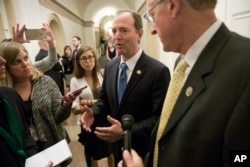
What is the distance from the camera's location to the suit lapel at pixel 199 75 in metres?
0.68

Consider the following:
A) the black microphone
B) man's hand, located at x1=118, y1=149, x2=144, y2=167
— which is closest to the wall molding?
the black microphone

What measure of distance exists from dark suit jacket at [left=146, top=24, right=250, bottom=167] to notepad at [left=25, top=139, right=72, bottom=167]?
800 mm

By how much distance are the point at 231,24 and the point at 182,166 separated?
187 cm

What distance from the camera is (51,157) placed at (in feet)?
4.22

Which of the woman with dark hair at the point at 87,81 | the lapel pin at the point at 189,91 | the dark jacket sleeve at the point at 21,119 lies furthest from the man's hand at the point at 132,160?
the woman with dark hair at the point at 87,81

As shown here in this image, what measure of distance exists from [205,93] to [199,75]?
0.07 m

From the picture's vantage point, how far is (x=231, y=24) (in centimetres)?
205

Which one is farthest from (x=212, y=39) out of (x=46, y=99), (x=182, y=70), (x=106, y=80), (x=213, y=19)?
(x=46, y=99)

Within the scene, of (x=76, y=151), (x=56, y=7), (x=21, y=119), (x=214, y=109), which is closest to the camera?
(x=214, y=109)

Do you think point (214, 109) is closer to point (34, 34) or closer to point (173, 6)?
point (173, 6)

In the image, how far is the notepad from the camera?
1247 mm

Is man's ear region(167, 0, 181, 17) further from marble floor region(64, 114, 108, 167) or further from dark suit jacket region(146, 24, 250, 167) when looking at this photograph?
marble floor region(64, 114, 108, 167)

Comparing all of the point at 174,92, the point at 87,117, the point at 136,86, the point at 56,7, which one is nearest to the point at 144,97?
the point at 136,86

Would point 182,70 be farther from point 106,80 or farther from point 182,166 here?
point 106,80
